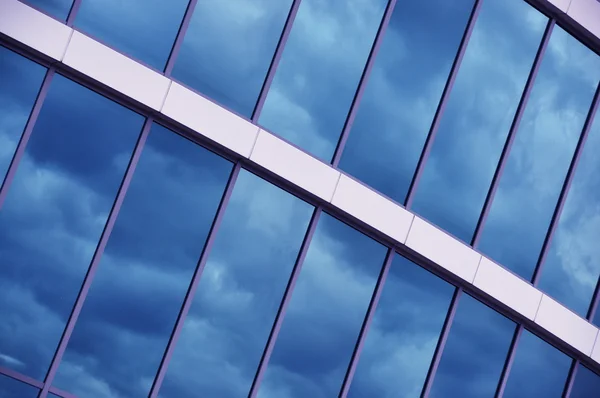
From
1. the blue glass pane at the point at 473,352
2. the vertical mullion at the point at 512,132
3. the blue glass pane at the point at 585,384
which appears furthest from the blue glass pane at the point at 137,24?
the blue glass pane at the point at 585,384

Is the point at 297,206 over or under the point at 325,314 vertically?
over

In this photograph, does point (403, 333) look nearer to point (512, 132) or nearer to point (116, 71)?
point (512, 132)

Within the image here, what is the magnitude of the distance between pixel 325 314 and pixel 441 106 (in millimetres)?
3927

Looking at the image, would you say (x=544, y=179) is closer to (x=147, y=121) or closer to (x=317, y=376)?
(x=317, y=376)

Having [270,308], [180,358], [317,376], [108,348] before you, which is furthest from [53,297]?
[317,376]

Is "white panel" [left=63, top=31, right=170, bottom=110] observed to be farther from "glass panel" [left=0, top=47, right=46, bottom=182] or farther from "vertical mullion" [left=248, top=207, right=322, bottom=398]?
"vertical mullion" [left=248, top=207, right=322, bottom=398]

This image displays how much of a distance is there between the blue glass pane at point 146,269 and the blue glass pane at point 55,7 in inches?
80.1

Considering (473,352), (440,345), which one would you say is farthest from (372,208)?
(473,352)

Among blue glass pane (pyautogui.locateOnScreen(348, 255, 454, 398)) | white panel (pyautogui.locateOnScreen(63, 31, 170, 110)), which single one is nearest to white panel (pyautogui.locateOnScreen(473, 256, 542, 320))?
blue glass pane (pyautogui.locateOnScreen(348, 255, 454, 398))

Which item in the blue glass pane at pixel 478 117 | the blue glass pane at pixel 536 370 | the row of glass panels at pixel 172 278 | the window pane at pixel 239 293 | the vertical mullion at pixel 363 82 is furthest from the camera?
the blue glass pane at pixel 536 370

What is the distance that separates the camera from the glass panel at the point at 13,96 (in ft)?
44.1

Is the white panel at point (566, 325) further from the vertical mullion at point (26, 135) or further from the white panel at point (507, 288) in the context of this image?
the vertical mullion at point (26, 135)

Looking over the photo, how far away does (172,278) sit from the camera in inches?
563

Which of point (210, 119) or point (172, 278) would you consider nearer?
point (172, 278)
